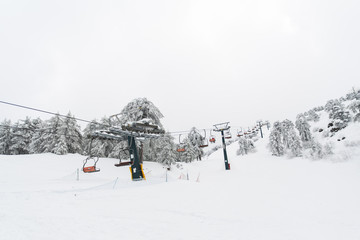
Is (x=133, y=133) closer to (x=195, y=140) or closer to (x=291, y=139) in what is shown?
(x=291, y=139)

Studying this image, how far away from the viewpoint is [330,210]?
7.70 meters

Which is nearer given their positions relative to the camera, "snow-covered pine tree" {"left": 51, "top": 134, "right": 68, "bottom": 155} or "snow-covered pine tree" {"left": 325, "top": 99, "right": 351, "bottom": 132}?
"snow-covered pine tree" {"left": 325, "top": 99, "right": 351, "bottom": 132}

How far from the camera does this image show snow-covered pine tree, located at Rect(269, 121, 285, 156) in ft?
89.3

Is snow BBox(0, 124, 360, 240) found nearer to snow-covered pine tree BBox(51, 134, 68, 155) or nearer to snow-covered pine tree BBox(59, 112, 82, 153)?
snow-covered pine tree BBox(51, 134, 68, 155)

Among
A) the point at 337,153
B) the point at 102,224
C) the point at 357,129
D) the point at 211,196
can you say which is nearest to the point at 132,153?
the point at 211,196

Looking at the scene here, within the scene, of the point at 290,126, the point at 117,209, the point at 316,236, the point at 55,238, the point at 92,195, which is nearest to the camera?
the point at 55,238

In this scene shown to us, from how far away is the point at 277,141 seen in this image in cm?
2788

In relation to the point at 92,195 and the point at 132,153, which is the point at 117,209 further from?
the point at 132,153

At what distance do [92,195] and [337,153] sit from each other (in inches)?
964

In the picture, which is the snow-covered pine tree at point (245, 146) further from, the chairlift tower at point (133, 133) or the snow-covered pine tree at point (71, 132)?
the snow-covered pine tree at point (71, 132)

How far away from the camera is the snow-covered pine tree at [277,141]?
89.3ft

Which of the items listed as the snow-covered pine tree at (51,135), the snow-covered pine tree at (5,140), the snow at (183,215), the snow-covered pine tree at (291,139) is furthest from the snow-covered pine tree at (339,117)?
the snow-covered pine tree at (5,140)

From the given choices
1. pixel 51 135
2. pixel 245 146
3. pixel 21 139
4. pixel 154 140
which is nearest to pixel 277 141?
pixel 245 146

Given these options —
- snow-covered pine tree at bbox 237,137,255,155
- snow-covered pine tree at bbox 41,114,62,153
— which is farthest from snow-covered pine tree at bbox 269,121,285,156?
snow-covered pine tree at bbox 41,114,62,153
